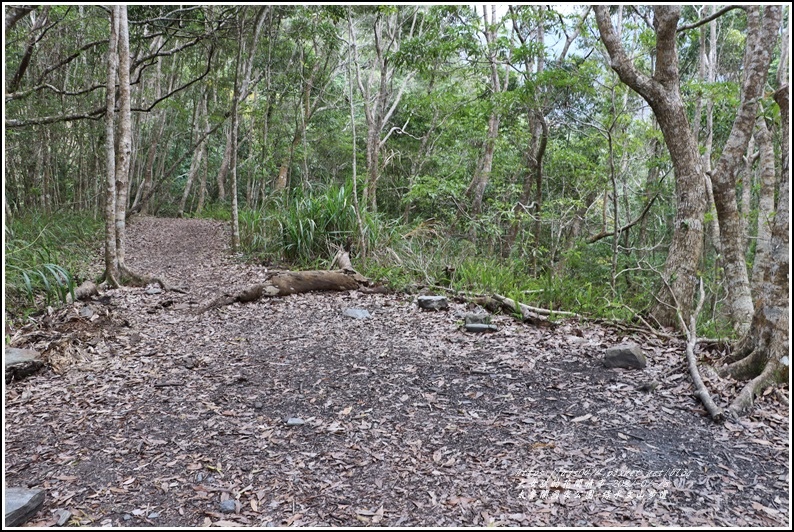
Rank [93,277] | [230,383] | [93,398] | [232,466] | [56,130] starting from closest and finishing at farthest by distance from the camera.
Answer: [232,466] → [93,398] → [230,383] → [93,277] → [56,130]

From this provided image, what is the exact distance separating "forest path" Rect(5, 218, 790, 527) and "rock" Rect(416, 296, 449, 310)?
0.71 meters

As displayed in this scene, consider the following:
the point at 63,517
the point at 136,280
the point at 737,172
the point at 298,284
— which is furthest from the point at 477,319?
the point at 136,280

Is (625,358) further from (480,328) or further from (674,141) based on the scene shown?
(674,141)

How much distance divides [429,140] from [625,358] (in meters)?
9.65

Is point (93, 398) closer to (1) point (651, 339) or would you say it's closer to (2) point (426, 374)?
(2) point (426, 374)

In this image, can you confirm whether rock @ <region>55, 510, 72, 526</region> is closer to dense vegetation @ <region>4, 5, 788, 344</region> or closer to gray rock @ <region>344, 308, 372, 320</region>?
gray rock @ <region>344, 308, 372, 320</region>

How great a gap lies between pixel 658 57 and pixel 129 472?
15.6 ft

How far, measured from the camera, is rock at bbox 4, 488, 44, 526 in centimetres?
195

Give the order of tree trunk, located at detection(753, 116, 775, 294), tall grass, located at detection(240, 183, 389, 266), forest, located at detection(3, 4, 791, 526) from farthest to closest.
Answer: tall grass, located at detection(240, 183, 389, 266) → tree trunk, located at detection(753, 116, 775, 294) → forest, located at detection(3, 4, 791, 526)

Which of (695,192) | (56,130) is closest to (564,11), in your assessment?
(695,192)

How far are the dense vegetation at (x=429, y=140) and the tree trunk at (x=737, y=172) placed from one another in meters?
0.24

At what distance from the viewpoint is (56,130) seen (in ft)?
38.4

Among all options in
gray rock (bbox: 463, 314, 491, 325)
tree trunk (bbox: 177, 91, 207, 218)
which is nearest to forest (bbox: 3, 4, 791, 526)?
gray rock (bbox: 463, 314, 491, 325)

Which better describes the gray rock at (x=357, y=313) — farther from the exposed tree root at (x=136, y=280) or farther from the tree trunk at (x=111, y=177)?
the tree trunk at (x=111, y=177)
